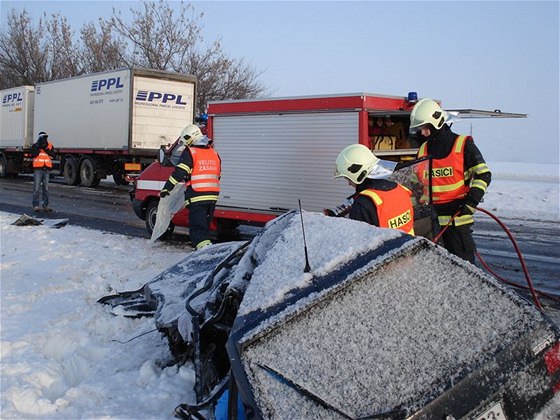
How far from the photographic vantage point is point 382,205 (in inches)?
149

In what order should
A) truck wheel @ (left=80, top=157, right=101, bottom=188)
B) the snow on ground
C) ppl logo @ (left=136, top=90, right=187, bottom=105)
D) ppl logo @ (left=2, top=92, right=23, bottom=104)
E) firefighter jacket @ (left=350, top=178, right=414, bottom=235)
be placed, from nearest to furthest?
the snow on ground, firefighter jacket @ (left=350, top=178, right=414, bottom=235), ppl logo @ (left=136, top=90, right=187, bottom=105), truck wheel @ (left=80, top=157, right=101, bottom=188), ppl logo @ (left=2, top=92, right=23, bottom=104)

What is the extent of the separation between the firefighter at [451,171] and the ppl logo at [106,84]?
50.7ft

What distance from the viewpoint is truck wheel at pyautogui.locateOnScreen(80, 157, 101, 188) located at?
20.9 metres

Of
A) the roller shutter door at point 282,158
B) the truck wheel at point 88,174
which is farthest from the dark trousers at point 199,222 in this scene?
the truck wheel at point 88,174

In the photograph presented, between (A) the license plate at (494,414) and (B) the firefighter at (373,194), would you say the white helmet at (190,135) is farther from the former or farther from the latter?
(A) the license plate at (494,414)

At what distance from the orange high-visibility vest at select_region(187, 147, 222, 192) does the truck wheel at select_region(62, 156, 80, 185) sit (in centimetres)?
1544

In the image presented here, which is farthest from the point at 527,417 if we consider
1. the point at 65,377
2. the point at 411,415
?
the point at 65,377

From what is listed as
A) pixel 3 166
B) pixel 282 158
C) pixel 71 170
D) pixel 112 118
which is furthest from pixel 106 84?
pixel 282 158

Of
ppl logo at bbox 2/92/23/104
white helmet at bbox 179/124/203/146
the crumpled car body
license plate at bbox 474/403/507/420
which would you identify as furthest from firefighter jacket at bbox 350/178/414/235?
ppl logo at bbox 2/92/23/104

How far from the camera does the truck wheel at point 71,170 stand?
2169 cm

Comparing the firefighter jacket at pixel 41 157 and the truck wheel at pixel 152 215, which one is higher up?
the firefighter jacket at pixel 41 157

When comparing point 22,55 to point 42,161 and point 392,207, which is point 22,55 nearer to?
point 42,161

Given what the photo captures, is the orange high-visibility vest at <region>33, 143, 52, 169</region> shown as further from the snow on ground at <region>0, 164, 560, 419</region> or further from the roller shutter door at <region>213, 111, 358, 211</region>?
the roller shutter door at <region>213, 111, 358, 211</region>

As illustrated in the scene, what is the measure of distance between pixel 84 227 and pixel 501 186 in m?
17.0
